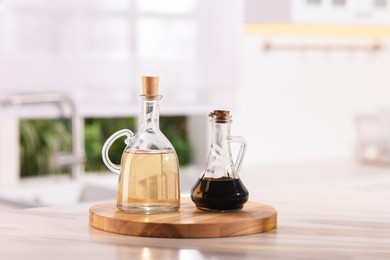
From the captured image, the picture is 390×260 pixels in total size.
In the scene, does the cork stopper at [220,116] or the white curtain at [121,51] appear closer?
the cork stopper at [220,116]

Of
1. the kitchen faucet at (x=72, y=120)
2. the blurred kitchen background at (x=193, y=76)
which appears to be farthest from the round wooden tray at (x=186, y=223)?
the kitchen faucet at (x=72, y=120)

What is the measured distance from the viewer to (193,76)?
3.77 meters

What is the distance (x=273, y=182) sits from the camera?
3.14 m

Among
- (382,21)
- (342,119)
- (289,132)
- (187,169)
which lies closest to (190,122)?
(187,169)

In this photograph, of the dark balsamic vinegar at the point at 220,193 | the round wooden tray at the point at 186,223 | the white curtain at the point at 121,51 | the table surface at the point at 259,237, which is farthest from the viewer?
the white curtain at the point at 121,51

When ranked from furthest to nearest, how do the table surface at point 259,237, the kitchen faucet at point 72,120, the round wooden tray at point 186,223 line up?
the kitchen faucet at point 72,120, the round wooden tray at point 186,223, the table surface at point 259,237

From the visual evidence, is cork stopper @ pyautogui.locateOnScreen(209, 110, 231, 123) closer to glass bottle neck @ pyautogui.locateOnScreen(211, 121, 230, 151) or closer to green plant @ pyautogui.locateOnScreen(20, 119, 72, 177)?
glass bottle neck @ pyautogui.locateOnScreen(211, 121, 230, 151)

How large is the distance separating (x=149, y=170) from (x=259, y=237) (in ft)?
0.73

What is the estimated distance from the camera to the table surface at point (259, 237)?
1186 millimetres

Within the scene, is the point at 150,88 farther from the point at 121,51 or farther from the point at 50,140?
the point at 50,140

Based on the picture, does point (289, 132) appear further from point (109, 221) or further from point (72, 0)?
point (109, 221)

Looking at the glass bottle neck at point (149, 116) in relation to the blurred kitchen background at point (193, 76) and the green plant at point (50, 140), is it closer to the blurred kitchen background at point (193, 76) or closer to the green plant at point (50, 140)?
the blurred kitchen background at point (193, 76)

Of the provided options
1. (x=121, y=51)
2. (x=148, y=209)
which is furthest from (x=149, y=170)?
(x=121, y=51)

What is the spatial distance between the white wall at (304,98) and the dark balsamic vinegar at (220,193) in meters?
2.78
